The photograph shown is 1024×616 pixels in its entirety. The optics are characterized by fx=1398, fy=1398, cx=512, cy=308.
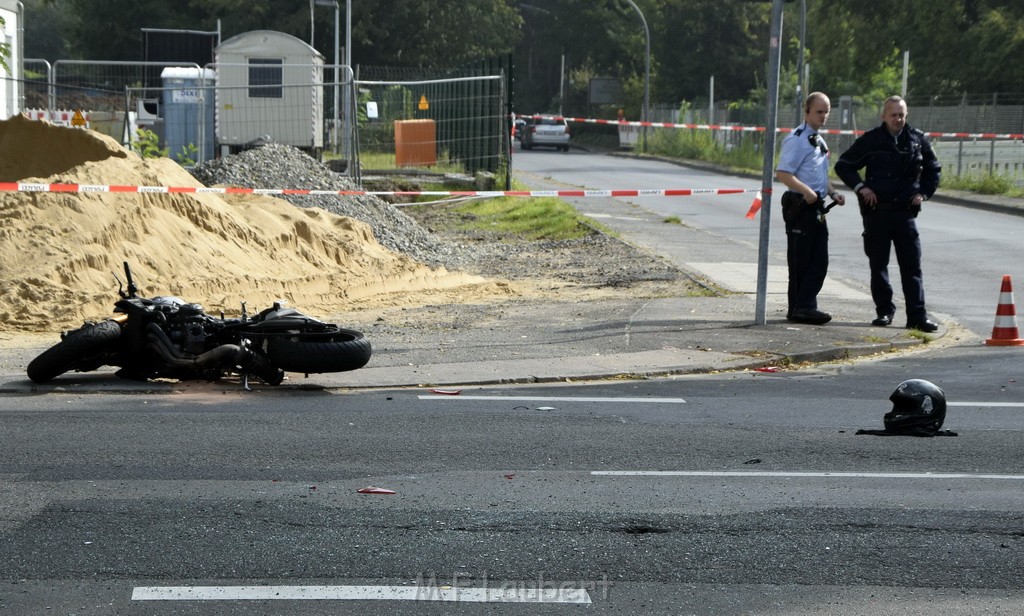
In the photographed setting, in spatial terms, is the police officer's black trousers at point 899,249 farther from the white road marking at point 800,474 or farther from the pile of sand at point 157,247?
the white road marking at point 800,474

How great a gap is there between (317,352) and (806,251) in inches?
197

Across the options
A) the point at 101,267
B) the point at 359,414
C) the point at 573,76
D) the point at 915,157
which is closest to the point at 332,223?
the point at 101,267

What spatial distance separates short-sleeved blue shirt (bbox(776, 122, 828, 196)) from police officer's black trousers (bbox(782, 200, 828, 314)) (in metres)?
0.24

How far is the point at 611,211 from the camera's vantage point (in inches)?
1005

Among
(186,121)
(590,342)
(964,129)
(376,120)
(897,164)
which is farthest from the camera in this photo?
(964,129)

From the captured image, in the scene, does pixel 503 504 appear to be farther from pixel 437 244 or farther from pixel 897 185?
pixel 437 244

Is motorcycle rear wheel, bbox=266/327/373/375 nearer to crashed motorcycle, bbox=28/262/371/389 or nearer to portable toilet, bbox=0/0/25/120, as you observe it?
crashed motorcycle, bbox=28/262/371/389

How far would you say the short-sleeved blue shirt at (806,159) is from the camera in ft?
40.0

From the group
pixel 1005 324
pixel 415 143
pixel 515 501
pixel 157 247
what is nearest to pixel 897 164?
pixel 1005 324

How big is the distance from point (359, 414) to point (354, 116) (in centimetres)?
1544

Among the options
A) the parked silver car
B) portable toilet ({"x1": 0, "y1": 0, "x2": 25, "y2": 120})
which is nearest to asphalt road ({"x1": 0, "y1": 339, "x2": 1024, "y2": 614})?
portable toilet ({"x1": 0, "y1": 0, "x2": 25, "y2": 120})

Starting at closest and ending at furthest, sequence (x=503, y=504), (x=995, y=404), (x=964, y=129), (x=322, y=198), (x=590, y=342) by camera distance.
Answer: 1. (x=503, y=504)
2. (x=995, y=404)
3. (x=590, y=342)
4. (x=322, y=198)
5. (x=964, y=129)

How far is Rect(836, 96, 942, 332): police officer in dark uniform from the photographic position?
12.1 m

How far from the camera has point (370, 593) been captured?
5082mm
